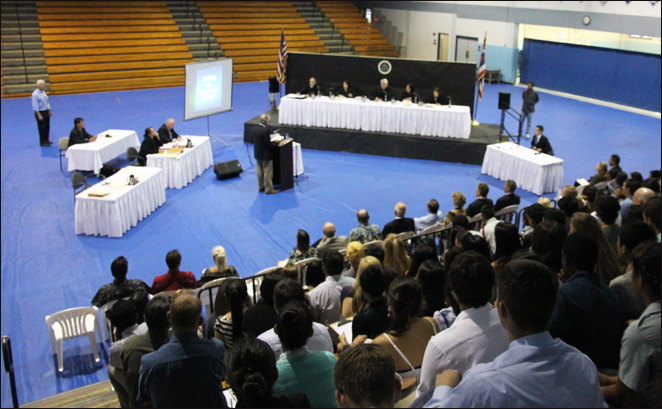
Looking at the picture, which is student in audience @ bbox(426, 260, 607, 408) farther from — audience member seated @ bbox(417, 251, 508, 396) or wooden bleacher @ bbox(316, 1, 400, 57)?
wooden bleacher @ bbox(316, 1, 400, 57)

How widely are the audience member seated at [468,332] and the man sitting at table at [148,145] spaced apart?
9.95 meters

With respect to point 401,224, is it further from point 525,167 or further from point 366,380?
point 366,380

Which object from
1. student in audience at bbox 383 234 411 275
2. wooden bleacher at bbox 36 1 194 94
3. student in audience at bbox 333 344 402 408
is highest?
wooden bleacher at bbox 36 1 194 94

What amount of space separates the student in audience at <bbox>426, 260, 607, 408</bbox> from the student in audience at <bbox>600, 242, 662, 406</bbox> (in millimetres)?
1044

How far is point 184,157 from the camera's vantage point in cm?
1146

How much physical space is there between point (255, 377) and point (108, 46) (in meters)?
22.2

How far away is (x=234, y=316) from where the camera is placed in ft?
14.5

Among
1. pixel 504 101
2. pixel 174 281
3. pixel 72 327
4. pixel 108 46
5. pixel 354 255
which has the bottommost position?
pixel 72 327

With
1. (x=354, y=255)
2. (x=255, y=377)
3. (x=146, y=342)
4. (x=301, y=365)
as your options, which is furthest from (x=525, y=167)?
(x=255, y=377)

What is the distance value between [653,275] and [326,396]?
184 centimetres

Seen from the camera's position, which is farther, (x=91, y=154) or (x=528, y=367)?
(x=91, y=154)

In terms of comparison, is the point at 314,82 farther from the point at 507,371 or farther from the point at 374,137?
the point at 507,371

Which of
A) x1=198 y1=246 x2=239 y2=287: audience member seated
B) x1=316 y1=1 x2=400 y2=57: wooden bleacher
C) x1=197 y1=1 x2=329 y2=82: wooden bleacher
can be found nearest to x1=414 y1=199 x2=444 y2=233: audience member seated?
x1=198 y1=246 x2=239 y2=287: audience member seated

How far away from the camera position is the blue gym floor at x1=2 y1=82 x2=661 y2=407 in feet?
23.4
